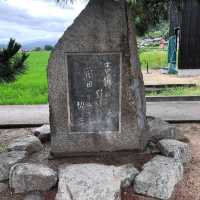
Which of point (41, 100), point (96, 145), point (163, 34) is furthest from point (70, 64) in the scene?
point (163, 34)

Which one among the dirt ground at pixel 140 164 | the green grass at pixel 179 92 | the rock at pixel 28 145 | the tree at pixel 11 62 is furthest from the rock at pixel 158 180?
the green grass at pixel 179 92

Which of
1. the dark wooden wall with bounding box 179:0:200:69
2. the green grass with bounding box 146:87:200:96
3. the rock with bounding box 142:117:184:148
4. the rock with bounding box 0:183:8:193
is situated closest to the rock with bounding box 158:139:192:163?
the rock with bounding box 142:117:184:148

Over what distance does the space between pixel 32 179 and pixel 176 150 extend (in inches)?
68.7

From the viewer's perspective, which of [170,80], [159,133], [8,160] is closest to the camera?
[8,160]

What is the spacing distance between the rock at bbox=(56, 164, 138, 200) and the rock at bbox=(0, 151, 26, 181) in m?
0.65

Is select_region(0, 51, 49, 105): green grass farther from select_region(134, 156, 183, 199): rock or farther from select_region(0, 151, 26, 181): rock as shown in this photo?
select_region(134, 156, 183, 199): rock

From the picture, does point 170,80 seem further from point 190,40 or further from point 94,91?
point 94,91

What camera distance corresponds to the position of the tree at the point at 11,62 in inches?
159

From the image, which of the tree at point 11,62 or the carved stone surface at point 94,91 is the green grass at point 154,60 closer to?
the carved stone surface at point 94,91

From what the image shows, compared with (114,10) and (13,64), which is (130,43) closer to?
(114,10)

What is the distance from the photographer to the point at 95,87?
188 inches

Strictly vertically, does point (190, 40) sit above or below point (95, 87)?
above

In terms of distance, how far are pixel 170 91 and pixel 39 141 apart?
6.10 metres

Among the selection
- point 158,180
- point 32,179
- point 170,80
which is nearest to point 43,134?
point 32,179
